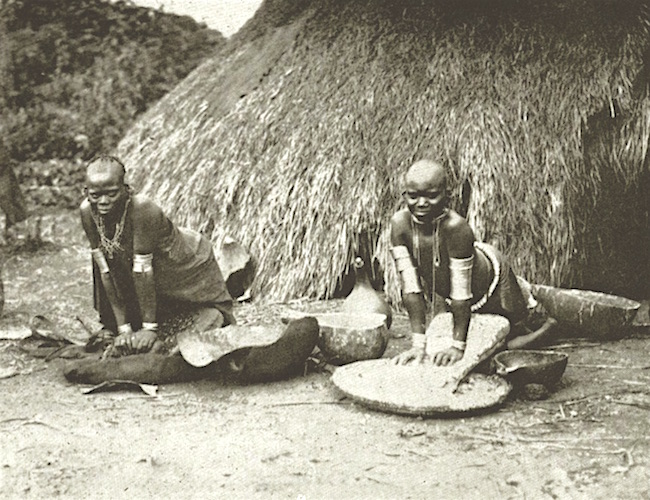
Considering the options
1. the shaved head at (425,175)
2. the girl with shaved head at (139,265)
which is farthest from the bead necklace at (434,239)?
the girl with shaved head at (139,265)

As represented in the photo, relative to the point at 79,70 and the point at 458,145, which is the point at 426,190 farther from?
the point at 79,70

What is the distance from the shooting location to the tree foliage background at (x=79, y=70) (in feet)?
33.1

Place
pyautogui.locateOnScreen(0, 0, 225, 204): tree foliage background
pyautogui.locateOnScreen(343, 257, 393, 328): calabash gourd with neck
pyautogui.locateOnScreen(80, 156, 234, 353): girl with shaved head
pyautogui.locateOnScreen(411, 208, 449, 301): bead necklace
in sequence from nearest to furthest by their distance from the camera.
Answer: pyautogui.locateOnScreen(411, 208, 449, 301): bead necklace < pyautogui.locateOnScreen(80, 156, 234, 353): girl with shaved head < pyautogui.locateOnScreen(343, 257, 393, 328): calabash gourd with neck < pyautogui.locateOnScreen(0, 0, 225, 204): tree foliage background

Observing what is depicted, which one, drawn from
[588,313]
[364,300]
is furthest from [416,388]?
[588,313]

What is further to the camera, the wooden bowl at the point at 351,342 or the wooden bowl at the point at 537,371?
the wooden bowl at the point at 351,342

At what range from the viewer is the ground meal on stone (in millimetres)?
3814

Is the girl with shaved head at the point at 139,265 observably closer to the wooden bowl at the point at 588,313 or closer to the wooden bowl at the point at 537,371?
the wooden bowl at the point at 537,371

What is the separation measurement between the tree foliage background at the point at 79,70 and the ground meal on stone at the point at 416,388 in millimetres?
6470

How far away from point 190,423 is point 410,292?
1.23m

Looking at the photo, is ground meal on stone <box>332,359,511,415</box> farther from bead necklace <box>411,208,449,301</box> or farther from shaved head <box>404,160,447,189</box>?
shaved head <box>404,160,447,189</box>

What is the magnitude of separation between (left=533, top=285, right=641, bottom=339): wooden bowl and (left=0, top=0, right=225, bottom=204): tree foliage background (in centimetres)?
619

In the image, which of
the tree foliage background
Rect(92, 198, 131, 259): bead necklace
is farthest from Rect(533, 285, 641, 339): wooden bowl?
the tree foliage background

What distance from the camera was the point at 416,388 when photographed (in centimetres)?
394

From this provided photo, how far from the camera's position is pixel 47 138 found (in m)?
10.1
